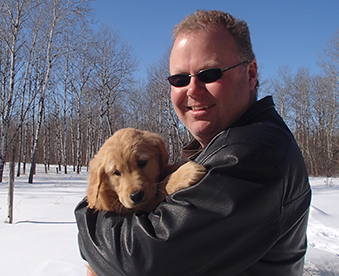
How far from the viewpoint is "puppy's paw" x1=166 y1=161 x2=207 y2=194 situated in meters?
1.37

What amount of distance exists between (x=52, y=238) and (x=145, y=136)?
3.40 metres

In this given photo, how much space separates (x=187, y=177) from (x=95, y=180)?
100 centimetres

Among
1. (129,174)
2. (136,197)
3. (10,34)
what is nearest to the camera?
(136,197)

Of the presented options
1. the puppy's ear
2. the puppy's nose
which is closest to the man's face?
the puppy's nose

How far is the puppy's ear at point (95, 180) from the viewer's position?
1937 mm

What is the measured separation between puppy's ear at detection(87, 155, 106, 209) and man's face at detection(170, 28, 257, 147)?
0.87 meters

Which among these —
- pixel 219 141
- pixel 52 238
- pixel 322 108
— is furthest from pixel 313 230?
pixel 322 108

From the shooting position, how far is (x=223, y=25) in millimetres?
1520

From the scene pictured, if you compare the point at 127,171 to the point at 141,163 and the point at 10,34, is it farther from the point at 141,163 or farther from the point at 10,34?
the point at 10,34

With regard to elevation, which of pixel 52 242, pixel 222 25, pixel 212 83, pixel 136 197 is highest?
pixel 222 25

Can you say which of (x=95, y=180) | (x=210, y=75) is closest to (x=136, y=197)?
(x=95, y=180)

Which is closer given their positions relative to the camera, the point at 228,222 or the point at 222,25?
the point at 228,222

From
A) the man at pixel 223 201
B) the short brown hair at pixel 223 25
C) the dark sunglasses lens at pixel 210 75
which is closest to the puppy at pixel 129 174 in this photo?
the man at pixel 223 201

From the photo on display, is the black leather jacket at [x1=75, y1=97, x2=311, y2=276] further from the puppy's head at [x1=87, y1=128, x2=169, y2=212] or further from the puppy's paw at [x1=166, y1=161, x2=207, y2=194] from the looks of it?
the puppy's head at [x1=87, y1=128, x2=169, y2=212]
